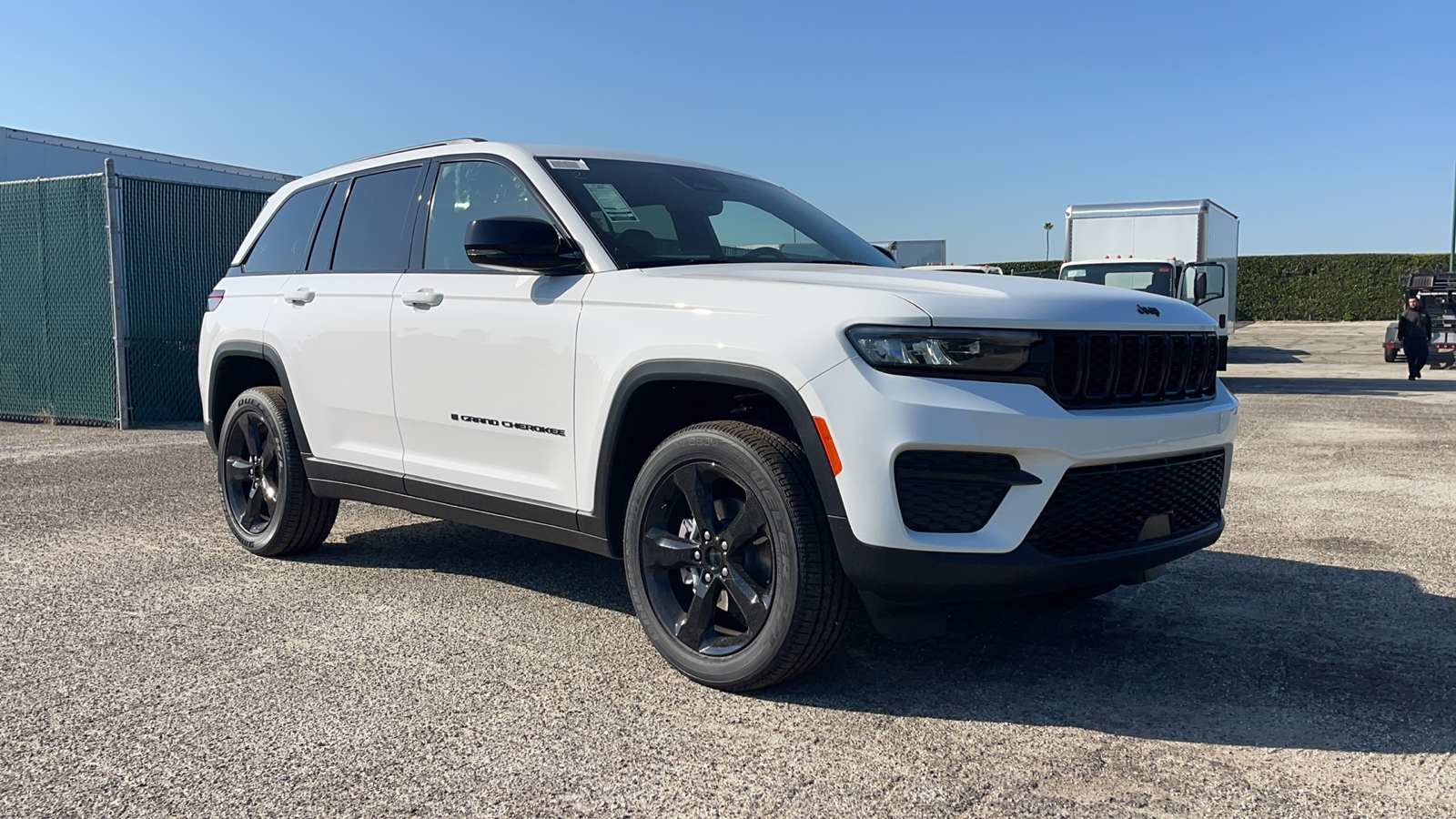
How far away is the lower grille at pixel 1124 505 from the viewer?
3.36m

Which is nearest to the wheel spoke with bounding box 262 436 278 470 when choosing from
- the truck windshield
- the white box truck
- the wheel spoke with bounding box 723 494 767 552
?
the wheel spoke with bounding box 723 494 767 552

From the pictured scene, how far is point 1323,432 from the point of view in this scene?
11.1 meters

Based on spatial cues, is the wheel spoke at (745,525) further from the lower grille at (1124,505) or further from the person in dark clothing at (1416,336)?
the person in dark clothing at (1416,336)

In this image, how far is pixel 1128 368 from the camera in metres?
3.58

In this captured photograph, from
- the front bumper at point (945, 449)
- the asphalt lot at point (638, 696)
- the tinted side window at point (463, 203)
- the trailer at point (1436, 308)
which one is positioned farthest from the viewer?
the trailer at point (1436, 308)

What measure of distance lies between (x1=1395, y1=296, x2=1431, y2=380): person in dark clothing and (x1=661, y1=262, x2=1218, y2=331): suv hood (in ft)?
58.3

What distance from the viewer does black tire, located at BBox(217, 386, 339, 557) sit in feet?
18.0

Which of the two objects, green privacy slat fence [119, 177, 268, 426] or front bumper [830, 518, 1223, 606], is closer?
front bumper [830, 518, 1223, 606]

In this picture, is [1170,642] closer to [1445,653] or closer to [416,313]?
[1445,653]

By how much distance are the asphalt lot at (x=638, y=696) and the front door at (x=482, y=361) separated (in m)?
0.60

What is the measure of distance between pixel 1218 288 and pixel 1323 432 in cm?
775

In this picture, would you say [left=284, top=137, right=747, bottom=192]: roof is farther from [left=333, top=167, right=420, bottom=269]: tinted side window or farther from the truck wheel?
the truck wheel

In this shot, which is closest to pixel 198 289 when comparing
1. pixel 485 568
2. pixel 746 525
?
pixel 485 568

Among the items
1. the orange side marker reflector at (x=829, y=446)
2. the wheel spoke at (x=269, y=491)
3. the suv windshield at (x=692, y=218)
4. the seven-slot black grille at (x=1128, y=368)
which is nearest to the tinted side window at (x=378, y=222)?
the suv windshield at (x=692, y=218)
